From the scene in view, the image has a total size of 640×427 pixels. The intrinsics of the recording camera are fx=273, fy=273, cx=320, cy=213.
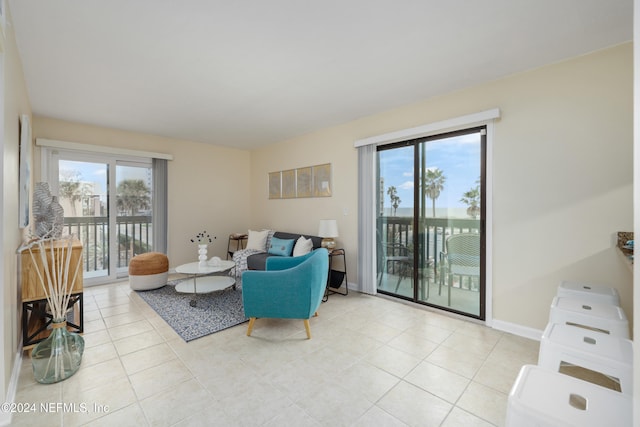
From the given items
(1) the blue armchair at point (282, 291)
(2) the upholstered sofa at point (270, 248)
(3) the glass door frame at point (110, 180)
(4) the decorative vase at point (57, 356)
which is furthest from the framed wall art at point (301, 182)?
(4) the decorative vase at point (57, 356)

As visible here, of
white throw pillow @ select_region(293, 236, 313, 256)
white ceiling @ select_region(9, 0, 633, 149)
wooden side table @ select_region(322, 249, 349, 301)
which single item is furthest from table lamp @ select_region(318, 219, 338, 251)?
white ceiling @ select_region(9, 0, 633, 149)

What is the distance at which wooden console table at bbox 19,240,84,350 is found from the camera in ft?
7.66

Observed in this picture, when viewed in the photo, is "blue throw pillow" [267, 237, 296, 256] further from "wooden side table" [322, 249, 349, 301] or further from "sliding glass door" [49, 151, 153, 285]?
"sliding glass door" [49, 151, 153, 285]

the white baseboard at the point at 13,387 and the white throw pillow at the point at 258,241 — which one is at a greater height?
the white throw pillow at the point at 258,241

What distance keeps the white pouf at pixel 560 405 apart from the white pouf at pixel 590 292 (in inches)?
50.4

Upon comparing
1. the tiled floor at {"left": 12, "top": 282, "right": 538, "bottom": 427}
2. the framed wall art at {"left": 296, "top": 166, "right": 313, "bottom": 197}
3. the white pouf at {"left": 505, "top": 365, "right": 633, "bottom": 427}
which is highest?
the framed wall art at {"left": 296, "top": 166, "right": 313, "bottom": 197}

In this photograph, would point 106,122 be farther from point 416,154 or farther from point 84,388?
point 416,154

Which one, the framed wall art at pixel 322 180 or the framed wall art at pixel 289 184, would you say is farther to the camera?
the framed wall art at pixel 289 184

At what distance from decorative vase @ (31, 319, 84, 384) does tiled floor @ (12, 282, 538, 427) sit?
65 mm

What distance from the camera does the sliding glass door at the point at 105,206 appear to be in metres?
4.23

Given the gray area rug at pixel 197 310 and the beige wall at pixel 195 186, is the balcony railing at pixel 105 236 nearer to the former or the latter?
the beige wall at pixel 195 186

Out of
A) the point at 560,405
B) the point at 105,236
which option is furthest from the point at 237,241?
the point at 560,405

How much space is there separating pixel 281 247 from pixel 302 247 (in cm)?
45

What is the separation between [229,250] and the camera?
225 inches
